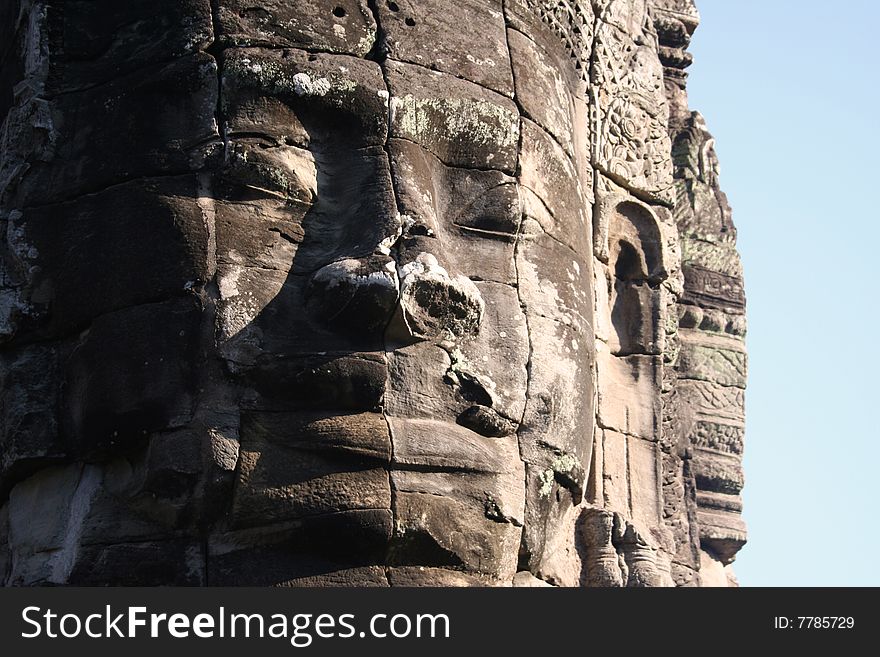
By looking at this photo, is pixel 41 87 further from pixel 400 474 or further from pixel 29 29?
pixel 400 474

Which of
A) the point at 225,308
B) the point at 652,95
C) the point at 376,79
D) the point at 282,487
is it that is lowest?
the point at 282,487

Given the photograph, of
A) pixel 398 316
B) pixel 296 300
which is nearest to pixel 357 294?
pixel 398 316

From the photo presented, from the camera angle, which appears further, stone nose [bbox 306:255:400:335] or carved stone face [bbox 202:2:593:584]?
stone nose [bbox 306:255:400:335]

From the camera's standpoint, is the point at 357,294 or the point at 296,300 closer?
the point at 357,294

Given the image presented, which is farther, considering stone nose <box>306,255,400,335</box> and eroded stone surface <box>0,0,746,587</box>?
stone nose <box>306,255,400,335</box>

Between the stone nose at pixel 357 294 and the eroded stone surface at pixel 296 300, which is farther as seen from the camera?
the stone nose at pixel 357 294

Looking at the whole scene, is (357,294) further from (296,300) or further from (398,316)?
(296,300)

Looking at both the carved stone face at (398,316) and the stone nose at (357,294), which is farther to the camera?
the stone nose at (357,294)

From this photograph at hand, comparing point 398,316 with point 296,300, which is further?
point 296,300

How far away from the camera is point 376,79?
10.4 meters

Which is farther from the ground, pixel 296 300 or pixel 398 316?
pixel 296 300
